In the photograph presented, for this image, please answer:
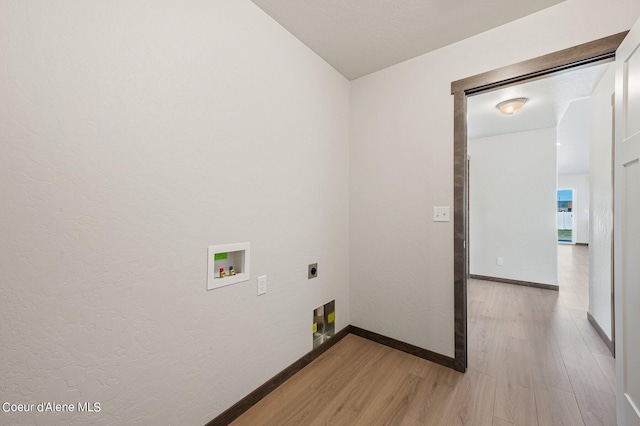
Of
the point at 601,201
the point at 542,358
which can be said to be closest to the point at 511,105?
the point at 601,201

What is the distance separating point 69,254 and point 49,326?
25cm

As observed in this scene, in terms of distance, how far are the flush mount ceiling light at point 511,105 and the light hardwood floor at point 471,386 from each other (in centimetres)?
246

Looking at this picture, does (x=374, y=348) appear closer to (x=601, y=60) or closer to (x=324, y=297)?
(x=324, y=297)

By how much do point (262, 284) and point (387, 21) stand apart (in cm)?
193

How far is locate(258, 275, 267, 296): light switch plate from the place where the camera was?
1.70 m

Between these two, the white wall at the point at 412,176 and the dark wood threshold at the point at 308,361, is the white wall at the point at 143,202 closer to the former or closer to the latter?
the dark wood threshold at the point at 308,361

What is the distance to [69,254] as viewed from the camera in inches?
38.6

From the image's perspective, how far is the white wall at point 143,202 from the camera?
90cm

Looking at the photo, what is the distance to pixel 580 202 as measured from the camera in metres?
9.42

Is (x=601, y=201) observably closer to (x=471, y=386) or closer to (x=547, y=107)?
(x=547, y=107)

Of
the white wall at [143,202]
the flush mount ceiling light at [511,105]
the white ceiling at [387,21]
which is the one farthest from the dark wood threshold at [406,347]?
the flush mount ceiling light at [511,105]

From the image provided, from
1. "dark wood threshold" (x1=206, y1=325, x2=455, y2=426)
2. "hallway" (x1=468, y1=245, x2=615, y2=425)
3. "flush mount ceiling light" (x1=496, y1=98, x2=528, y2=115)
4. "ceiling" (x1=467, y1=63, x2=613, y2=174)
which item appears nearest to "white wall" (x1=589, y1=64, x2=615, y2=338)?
"ceiling" (x1=467, y1=63, x2=613, y2=174)

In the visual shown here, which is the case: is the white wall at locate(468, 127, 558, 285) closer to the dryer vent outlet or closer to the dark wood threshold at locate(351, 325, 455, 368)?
the dark wood threshold at locate(351, 325, 455, 368)

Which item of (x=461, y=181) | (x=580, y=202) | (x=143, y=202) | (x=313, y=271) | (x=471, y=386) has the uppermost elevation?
(x=580, y=202)
